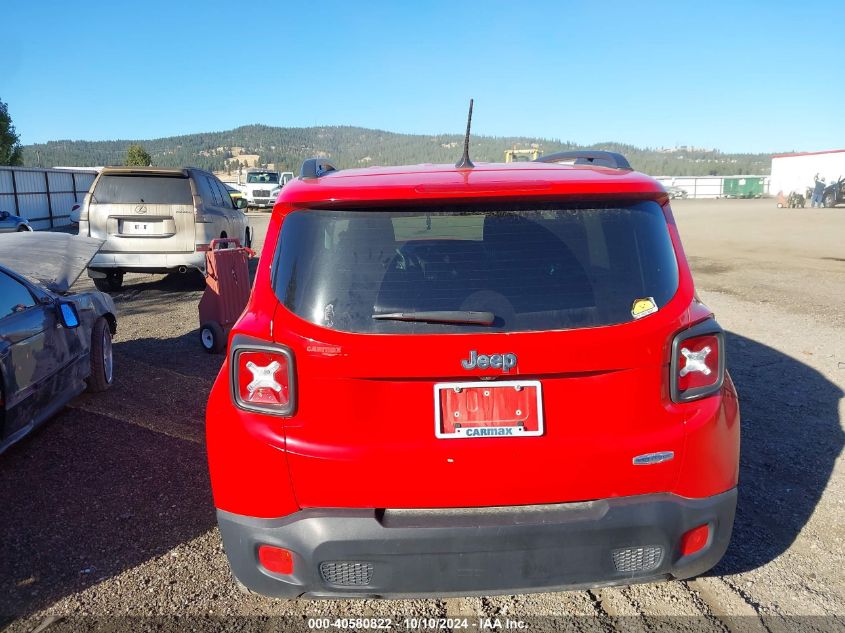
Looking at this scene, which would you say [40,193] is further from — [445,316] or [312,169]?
[445,316]

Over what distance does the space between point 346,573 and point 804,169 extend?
59525 millimetres

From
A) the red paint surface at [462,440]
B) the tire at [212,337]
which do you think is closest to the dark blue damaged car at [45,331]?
the tire at [212,337]

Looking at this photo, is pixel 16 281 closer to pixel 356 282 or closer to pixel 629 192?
pixel 356 282

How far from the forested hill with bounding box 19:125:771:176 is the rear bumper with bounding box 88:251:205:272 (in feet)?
321

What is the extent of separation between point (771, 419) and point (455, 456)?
3.88m

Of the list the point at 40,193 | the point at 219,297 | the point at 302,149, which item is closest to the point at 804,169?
the point at 40,193

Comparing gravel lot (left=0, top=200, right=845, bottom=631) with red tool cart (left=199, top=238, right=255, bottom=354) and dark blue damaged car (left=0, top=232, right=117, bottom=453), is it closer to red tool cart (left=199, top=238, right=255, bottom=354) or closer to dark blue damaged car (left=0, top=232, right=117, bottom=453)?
dark blue damaged car (left=0, top=232, right=117, bottom=453)

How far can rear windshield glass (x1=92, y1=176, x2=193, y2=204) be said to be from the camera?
11148 millimetres

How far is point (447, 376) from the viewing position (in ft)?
7.71

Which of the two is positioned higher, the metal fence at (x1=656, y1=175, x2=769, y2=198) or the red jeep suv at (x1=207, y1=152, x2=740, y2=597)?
the red jeep suv at (x1=207, y1=152, x2=740, y2=597)

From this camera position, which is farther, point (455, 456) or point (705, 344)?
point (705, 344)

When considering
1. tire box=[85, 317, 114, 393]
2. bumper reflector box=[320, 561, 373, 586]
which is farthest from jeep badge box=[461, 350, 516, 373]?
tire box=[85, 317, 114, 393]

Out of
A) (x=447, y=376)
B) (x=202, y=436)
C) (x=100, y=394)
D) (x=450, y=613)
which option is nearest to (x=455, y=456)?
(x=447, y=376)

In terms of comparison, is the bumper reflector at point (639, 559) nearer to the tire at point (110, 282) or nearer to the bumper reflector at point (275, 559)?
the bumper reflector at point (275, 559)
